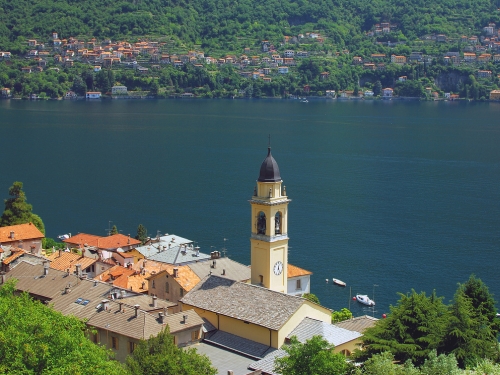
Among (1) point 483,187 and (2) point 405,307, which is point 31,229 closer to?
(2) point 405,307

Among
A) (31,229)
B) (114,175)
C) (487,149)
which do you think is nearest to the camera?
(31,229)

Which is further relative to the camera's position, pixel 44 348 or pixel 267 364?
pixel 267 364

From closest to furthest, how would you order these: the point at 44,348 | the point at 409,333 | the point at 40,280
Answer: the point at 44,348 → the point at 409,333 → the point at 40,280

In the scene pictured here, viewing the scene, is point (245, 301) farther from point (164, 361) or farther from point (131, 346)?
point (164, 361)

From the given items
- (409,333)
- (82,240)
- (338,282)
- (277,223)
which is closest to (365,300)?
(338,282)

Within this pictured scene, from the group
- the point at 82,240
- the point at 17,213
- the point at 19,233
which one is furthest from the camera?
the point at 82,240

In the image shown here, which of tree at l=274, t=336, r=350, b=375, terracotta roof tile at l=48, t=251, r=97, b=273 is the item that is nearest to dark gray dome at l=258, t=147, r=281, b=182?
tree at l=274, t=336, r=350, b=375

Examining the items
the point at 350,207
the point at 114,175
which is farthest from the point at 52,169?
the point at 350,207
